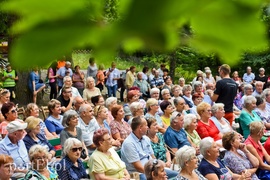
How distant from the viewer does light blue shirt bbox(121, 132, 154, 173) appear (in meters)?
6.53

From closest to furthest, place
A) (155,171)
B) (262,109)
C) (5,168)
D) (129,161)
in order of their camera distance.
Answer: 1. (5,168)
2. (155,171)
3. (129,161)
4. (262,109)

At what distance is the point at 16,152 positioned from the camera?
6066mm

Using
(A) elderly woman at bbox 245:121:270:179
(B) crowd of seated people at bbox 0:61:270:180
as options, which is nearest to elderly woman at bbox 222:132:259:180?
(B) crowd of seated people at bbox 0:61:270:180

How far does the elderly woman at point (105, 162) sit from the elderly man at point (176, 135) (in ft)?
4.60

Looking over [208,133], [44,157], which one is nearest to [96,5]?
[44,157]

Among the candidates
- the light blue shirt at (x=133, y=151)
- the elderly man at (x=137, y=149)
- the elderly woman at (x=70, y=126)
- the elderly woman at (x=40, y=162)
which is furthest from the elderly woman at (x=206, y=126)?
the elderly woman at (x=40, y=162)

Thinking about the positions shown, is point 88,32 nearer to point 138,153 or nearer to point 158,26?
point 158,26

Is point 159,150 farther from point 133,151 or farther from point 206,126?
point 206,126

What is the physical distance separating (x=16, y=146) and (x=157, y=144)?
206 centimetres

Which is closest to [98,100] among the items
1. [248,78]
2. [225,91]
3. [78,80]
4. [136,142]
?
[225,91]

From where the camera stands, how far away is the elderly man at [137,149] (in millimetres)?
6523

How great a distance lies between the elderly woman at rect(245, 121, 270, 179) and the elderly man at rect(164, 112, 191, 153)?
3.08 ft

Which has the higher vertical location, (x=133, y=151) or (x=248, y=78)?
(x=248, y=78)

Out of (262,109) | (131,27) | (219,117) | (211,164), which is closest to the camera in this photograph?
(131,27)
